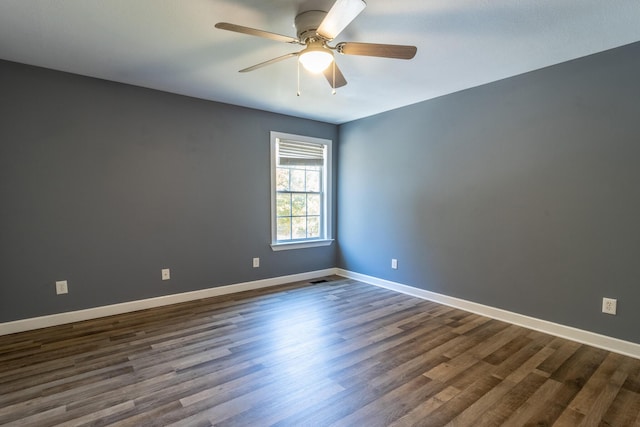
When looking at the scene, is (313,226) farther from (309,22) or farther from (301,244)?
(309,22)

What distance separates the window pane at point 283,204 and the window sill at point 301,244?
43 cm

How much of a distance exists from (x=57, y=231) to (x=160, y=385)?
195cm

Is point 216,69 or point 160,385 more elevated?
point 216,69

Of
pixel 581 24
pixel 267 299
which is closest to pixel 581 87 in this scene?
pixel 581 24

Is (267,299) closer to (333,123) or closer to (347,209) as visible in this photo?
(347,209)

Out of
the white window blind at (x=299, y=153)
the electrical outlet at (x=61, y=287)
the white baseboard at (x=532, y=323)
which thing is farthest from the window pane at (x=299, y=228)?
the electrical outlet at (x=61, y=287)

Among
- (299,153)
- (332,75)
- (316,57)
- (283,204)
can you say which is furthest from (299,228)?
(316,57)

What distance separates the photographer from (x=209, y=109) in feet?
12.5

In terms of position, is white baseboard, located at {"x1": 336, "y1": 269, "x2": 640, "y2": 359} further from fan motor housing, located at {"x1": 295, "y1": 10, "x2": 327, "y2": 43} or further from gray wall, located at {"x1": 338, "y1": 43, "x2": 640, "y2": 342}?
fan motor housing, located at {"x1": 295, "y1": 10, "x2": 327, "y2": 43}

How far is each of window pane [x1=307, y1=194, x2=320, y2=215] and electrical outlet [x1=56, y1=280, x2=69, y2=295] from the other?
2.93 m

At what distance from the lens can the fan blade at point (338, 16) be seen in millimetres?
1605

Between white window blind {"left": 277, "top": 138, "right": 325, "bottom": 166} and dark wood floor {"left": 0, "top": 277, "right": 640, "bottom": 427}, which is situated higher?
white window blind {"left": 277, "top": 138, "right": 325, "bottom": 166}

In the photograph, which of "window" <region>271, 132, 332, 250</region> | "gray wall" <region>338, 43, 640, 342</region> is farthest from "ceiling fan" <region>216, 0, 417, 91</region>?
"window" <region>271, 132, 332, 250</region>

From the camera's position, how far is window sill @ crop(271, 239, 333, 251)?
172 inches
